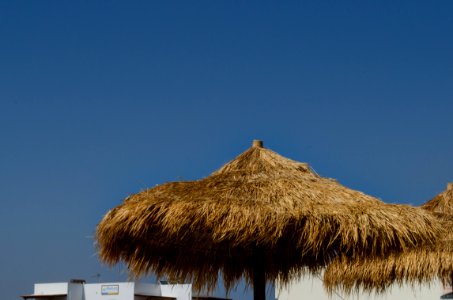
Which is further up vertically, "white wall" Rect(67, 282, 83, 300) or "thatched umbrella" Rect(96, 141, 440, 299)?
"white wall" Rect(67, 282, 83, 300)

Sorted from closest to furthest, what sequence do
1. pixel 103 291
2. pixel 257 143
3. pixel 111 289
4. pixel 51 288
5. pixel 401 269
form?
pixel 257 143 → pixel 401 269 → pixel 111 289 → pixel 103 291 → pixel 51 288

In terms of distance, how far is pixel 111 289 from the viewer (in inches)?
1665

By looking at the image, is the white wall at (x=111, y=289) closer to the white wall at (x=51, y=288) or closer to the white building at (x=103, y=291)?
the white building at (x=103, y=291)

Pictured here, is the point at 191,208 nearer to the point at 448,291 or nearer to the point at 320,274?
the point at 320,274

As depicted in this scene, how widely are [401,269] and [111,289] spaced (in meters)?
35.6

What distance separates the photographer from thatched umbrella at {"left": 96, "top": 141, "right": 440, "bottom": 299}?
650 centimetres

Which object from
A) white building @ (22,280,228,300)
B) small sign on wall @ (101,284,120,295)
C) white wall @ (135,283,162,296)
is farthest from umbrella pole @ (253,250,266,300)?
white wall @ (135,283,162,296)

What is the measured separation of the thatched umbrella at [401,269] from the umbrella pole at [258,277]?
0.69 m

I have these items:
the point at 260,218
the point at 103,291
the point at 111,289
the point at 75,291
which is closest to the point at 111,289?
the point at 111,289

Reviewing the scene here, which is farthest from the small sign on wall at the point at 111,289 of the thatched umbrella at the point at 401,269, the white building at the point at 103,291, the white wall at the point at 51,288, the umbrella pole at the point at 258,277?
the umbrella pole at the point at 258,277

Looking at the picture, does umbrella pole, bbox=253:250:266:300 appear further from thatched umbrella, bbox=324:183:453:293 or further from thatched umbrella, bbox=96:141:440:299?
thatched umbrella, bbox=324:183:453:293

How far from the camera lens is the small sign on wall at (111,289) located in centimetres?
4212

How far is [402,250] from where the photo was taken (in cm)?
701

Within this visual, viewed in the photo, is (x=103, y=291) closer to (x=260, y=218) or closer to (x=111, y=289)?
(x=111, y=289)
